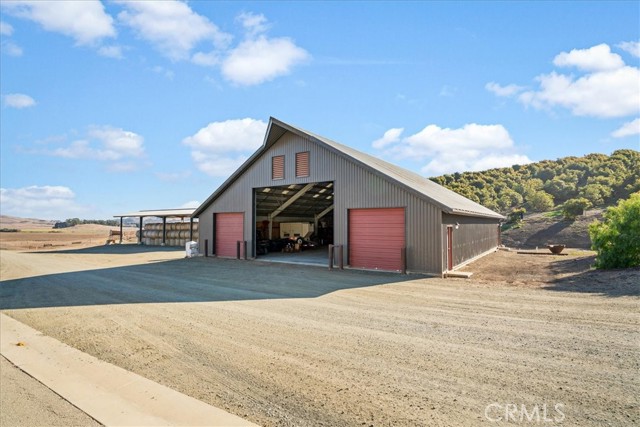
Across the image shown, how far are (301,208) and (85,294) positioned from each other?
17320 millimetres

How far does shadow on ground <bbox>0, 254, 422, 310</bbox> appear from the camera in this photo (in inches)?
370

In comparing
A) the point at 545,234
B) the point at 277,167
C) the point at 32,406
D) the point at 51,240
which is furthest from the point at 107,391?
the point at 51,240

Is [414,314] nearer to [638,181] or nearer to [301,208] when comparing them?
[301,208]

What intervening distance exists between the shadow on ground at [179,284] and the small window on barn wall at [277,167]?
15.2 feet

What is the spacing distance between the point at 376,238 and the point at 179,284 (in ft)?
24.7

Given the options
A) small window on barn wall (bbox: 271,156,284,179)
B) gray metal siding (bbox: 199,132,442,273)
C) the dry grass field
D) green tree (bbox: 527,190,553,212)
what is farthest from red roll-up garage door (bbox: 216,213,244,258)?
green tree (bbox: 527,190,553,212)

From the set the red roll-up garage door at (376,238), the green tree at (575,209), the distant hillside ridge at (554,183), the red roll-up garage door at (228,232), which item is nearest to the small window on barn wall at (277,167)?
the red roll-up garage door at (228,232)

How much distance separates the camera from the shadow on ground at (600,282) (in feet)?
29.7

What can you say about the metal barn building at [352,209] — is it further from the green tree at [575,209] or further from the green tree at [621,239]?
the green tree at [575,209]

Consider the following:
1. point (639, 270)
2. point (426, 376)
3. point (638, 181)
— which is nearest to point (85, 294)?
point (426, 376)

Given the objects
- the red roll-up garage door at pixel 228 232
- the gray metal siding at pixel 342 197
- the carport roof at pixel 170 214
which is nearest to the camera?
the gray metal siding at pixel 342 197

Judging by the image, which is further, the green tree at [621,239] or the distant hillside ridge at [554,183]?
the distant hillside ridge at [554,183]

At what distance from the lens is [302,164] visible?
55.5 ft

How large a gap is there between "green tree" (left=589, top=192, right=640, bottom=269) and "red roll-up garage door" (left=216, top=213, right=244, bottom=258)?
51.0 ft
